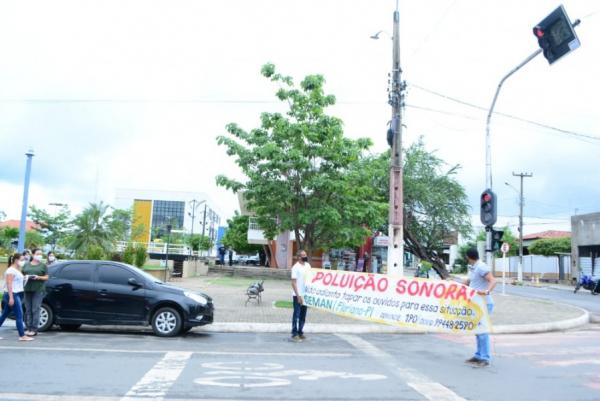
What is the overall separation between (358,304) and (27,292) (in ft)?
22.3

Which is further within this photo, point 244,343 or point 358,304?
point 358,304

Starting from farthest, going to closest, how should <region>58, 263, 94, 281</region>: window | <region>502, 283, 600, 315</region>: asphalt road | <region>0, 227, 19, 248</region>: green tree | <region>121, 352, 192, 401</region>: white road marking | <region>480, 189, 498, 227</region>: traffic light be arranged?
<region>0, 227, 19, 248</region>: green tree
<region>502, 283, 600, 315</region>: asphalt road
<region>480, 189, 498, 227</region>: traffic light
<region>58, 263, 94, 281</region>: window
<region>121, 352, 192, 401</region>: white road marking

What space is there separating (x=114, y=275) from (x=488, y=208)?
975 cm

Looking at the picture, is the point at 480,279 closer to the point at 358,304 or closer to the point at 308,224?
the point at 358,304

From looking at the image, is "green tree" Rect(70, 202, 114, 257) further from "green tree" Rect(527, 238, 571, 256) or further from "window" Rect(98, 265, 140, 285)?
"green tree" Rect(527, 238, 571, 256)

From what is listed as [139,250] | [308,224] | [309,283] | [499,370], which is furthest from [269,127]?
[139,250]

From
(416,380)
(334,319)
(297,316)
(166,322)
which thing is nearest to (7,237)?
(334,319)

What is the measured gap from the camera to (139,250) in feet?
96.1

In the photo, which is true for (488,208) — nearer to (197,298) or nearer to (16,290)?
(197,298)

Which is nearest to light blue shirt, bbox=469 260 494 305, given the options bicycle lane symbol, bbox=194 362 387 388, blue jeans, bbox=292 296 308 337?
bicycle lane symbol, bbox=194 362 387 388

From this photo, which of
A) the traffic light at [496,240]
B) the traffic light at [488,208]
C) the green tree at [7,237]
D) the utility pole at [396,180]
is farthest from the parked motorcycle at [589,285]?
the green tree at [7,237]

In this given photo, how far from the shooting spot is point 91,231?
3192 centimetres

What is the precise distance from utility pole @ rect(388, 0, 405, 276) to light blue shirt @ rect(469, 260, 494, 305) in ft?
16.1

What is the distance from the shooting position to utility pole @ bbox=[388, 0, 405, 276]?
14.6 metres
